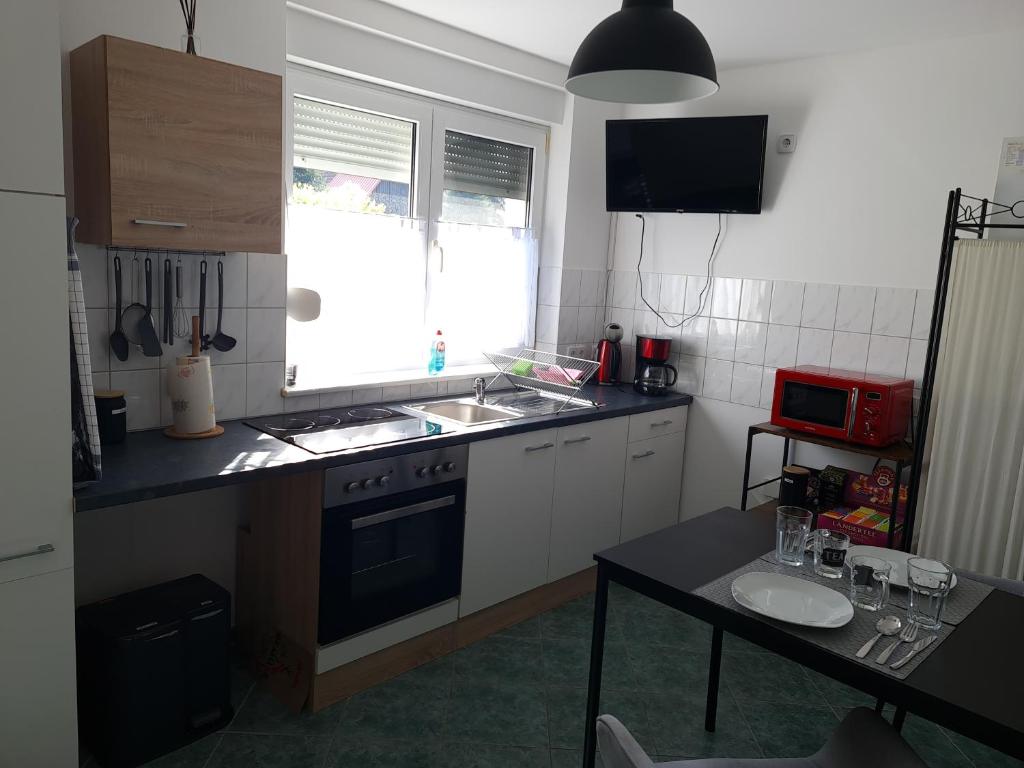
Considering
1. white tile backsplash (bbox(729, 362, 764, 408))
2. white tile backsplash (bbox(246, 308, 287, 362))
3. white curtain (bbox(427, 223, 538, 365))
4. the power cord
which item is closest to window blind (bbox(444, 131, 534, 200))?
white curtain (bbox(427, 223, 538, 365))

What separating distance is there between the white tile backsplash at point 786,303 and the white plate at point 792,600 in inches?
77.4

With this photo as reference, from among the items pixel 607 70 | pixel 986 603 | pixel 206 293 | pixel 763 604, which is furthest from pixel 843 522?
pixel 206 293

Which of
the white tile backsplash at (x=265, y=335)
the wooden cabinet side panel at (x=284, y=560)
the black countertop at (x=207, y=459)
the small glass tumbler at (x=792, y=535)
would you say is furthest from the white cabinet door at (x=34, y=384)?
the small glass tumbler at (x=792, y=535)

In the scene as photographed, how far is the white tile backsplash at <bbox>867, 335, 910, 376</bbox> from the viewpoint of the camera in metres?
3.19

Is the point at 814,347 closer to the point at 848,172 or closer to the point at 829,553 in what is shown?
the point at 848,172

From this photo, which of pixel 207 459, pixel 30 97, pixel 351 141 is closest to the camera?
pixel 30 97

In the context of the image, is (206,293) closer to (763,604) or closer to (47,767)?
(47,767)

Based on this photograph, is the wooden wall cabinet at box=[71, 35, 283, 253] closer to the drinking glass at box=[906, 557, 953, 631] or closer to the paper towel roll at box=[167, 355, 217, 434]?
the paper towel roll at box=[167, 355, 217, 434]

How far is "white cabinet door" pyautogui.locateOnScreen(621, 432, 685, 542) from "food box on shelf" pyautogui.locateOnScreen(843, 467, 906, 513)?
84cm

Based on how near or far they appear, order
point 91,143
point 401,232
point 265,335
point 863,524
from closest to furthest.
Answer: point 91,143
point 265,335
point 863,524
point 401,232

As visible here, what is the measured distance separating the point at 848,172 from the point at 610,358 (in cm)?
138

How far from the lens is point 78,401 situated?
1947 millimetres

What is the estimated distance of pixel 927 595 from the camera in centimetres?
165

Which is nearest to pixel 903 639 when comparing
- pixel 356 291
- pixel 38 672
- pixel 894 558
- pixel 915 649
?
pixel 915 649
